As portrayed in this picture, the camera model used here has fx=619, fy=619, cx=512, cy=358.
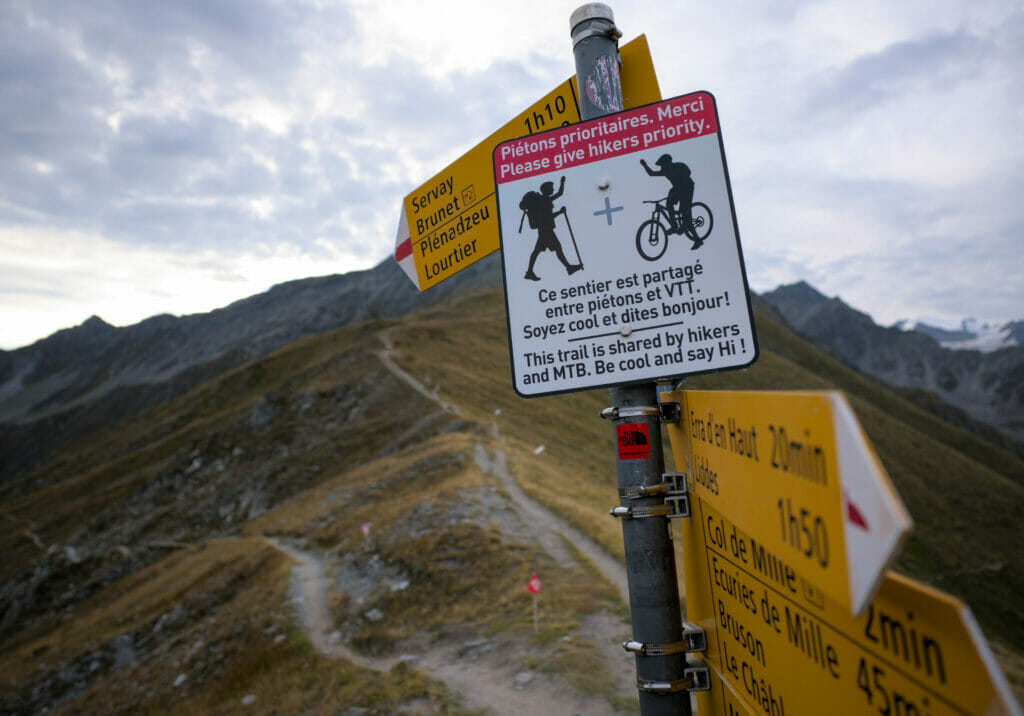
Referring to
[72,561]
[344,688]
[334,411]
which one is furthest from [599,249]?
[72,561]

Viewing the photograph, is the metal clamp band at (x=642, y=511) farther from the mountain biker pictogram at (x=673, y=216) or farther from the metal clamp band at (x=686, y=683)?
the mountain biker pictogram at (x=673, y=216)

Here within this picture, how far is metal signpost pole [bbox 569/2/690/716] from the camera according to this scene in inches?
103

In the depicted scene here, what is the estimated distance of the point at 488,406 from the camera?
4991 cm

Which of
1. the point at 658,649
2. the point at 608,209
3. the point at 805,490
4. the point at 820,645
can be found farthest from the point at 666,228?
the point at 658,649

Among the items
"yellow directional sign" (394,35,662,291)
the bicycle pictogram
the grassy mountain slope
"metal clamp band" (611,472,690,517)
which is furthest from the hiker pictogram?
the grassy mountain slope

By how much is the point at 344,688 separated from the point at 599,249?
13.0 metres

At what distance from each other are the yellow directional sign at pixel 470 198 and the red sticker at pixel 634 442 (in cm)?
136

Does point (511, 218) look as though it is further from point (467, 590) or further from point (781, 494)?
point (467, 590)

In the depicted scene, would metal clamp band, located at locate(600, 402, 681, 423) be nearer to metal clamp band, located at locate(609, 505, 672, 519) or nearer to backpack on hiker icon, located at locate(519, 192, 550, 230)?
metal clamp band, located at locate(609, 505, 672, 519)

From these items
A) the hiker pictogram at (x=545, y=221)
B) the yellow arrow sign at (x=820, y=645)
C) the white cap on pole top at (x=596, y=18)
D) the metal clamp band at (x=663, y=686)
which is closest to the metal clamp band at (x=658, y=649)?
the metal clamp band at (x=663, y=686)

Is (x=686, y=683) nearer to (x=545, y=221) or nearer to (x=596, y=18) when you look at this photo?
(x=545, y=221)

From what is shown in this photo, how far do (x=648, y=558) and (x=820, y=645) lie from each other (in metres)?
0.86

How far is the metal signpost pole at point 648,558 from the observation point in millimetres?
2625

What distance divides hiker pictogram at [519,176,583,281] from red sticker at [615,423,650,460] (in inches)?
29.8
